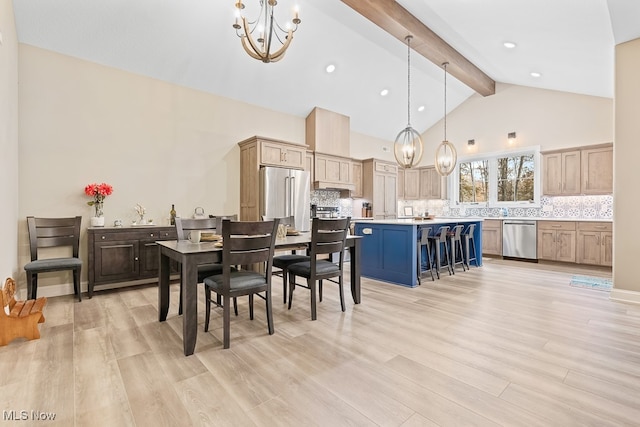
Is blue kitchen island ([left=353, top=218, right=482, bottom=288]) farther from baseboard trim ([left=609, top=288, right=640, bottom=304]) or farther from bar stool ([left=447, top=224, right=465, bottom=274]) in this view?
baseboard trim ([left=609, top=288, right=640, bottom=304])

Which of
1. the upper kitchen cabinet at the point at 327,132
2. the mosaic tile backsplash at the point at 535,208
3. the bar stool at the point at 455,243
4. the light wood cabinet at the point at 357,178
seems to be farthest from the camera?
the light wood cabinet at the point at 357,178

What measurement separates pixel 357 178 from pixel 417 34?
3392mm

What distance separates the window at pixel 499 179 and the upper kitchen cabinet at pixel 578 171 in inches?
11.3

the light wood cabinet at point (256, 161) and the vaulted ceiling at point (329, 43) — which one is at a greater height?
the vaulted ceiling at point (329, 43)

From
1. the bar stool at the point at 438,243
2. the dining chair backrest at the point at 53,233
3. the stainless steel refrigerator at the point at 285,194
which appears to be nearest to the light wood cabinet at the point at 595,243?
the bar stool at the point at 438,243

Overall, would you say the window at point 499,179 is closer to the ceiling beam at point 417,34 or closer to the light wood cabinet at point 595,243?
the light wood cabinet at point 595,243

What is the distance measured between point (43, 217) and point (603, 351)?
5.86 metres

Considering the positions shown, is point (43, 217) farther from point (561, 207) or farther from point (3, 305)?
point (561, 207)

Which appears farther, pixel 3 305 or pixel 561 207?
pixel 561 207

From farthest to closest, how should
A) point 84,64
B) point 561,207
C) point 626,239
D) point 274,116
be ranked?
point 561,207, point 274,116, point 84,64, point 626,239

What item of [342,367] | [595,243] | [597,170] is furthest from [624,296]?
[342,367]

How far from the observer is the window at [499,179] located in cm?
712

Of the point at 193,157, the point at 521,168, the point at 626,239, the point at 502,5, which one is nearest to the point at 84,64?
the point at 193,157

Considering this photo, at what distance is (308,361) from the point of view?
87.9 inches
